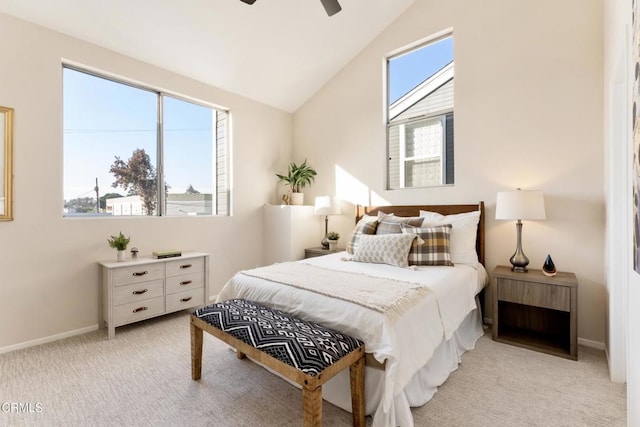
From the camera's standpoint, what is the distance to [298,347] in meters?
1.52

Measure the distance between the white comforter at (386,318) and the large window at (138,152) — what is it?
1.87m

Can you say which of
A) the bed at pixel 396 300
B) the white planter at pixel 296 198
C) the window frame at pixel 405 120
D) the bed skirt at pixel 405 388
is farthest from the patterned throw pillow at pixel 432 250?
the white planter at pixel 296 198

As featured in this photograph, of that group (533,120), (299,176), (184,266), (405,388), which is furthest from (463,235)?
(184,266)

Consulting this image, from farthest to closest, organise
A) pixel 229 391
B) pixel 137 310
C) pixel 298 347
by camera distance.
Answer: pixel 137 310 < pixel 229 391 < pixel 298 347

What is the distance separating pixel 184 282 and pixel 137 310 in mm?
521

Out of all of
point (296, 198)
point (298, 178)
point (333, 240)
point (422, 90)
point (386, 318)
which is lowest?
point (386, 318)

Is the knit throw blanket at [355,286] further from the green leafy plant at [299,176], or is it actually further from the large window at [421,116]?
the green leafy plant at [299,176]

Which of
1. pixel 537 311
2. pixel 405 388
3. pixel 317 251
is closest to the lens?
pixel 405 388

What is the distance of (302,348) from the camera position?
151 cm

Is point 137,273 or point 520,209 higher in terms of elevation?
point 520,209

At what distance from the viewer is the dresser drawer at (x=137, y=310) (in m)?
2.89

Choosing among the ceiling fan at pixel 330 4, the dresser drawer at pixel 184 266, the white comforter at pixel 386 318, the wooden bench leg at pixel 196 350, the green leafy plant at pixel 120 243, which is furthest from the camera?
the dresser drawer at pixel 184 266

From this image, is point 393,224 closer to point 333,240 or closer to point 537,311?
point 333,240

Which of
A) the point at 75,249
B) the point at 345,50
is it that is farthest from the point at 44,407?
the point at 345,50
